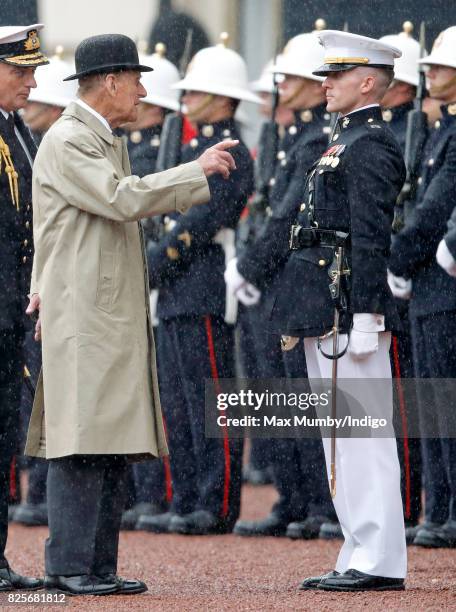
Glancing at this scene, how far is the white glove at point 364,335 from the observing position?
19.6 ft

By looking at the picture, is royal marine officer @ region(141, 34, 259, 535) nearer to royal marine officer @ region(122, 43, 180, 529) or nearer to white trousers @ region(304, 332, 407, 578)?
royal marine officer @ region(122, 43, 180, 529)

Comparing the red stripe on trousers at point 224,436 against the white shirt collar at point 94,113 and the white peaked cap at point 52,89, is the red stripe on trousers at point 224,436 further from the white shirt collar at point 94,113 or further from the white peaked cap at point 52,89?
the white shirt collar at point 94,113

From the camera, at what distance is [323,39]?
631 centimetres

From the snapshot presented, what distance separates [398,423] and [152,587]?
1826 mm

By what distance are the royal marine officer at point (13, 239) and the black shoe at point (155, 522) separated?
2105mm

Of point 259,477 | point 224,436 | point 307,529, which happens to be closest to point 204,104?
point 224,436

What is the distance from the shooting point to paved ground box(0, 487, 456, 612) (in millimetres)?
5859

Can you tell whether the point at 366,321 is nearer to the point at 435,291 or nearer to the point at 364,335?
the point at 364,335

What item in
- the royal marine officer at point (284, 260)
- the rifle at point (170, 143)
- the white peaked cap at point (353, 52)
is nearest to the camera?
the white peaked cap at point (353, 52)

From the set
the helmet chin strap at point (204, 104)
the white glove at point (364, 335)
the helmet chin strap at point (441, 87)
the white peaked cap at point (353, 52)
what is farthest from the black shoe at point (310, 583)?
the helmet chin strap at point (204, 104)

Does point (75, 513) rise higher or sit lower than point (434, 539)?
higher

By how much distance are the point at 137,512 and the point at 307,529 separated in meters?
1.11

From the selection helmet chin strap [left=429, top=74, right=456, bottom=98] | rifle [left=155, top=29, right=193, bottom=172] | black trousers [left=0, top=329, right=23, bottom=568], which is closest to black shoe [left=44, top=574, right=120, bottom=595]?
black trousers [left=0, top=329, right=23, bottom=568]

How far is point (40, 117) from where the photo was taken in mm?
9328
